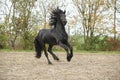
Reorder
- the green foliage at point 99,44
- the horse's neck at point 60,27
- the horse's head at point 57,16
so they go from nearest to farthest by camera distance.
A: the horse's head at point 57,16
the horse's neck at point 60,27
the green foliage at point 99,44

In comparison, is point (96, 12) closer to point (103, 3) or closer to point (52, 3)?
point (103, 3)

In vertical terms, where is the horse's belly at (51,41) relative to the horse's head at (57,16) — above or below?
below

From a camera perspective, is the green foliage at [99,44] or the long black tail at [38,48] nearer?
the long black tail at [38,48]

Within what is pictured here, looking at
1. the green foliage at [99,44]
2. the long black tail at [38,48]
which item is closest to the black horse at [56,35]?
the long black tail at [38,48]

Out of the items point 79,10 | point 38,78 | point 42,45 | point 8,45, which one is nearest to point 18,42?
point 8,45

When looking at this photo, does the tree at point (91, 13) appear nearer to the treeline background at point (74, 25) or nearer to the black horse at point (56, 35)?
the treeline background at point (74, 25)

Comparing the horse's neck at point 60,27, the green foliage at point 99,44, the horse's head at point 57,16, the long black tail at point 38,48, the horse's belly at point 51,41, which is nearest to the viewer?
the horse's head at point 57,16

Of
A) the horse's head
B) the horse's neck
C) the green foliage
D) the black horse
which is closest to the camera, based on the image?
the black horse

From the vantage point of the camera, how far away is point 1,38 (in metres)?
25.6

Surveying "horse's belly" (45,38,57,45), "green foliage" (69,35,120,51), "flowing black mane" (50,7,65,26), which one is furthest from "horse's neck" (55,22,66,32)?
"green foliage" (69,35,120,51)

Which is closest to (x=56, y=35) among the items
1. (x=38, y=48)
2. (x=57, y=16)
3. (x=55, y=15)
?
(x=57, y=16)

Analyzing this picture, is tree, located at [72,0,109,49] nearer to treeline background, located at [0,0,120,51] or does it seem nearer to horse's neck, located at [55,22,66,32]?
treeline background, located at [0,0,120,51]

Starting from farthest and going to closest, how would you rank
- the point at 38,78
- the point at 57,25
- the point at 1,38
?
1. the point at 1,38
2. the point at 57,25
3. the point at 38,78

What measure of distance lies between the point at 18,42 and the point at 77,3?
22.4 ft
